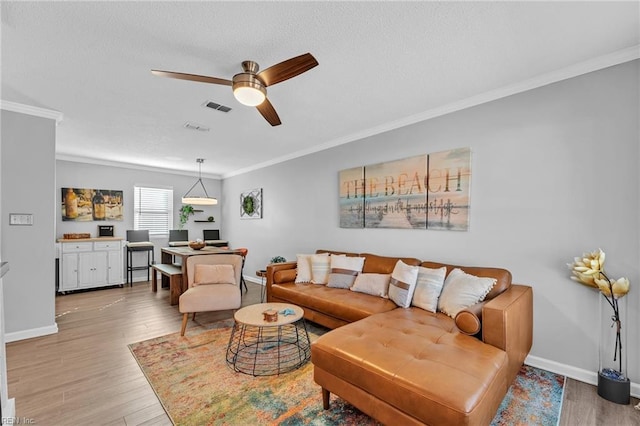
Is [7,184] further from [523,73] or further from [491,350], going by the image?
[523,73]

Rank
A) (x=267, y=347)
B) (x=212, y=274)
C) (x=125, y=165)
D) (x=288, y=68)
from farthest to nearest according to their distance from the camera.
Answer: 1. (x=125, y=165)
2. (x=212, y=274)
3. (x=267, y=347)
4. (x=288, y=68)

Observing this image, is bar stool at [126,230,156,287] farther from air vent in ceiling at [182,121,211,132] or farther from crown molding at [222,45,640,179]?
crown molding at [222,45,640,179]

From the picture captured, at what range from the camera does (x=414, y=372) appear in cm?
157

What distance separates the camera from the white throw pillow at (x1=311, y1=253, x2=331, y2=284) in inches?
151

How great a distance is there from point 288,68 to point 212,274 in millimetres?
2855

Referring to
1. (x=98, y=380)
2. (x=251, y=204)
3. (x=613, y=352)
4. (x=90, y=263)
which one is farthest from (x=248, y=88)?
(x=90, y=263)

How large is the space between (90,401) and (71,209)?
16.7 feet

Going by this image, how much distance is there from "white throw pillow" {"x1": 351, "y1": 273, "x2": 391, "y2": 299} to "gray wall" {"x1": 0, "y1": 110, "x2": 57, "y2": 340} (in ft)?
11.9

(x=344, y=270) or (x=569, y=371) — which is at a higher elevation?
(x=344, y=270)

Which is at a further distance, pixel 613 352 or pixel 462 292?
pixel 462 292

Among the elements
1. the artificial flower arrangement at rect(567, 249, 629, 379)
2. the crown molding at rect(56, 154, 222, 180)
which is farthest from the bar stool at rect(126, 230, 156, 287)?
the artificial flower arrangement at rect(567, 249, 629, 379)

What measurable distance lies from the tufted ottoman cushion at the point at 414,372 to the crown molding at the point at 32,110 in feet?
13.1

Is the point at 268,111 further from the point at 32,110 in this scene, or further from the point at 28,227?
the point at 28,227

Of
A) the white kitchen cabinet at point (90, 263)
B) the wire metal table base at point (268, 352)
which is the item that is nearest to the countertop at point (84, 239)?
the white kitchen cabinet at point (90, 263)
